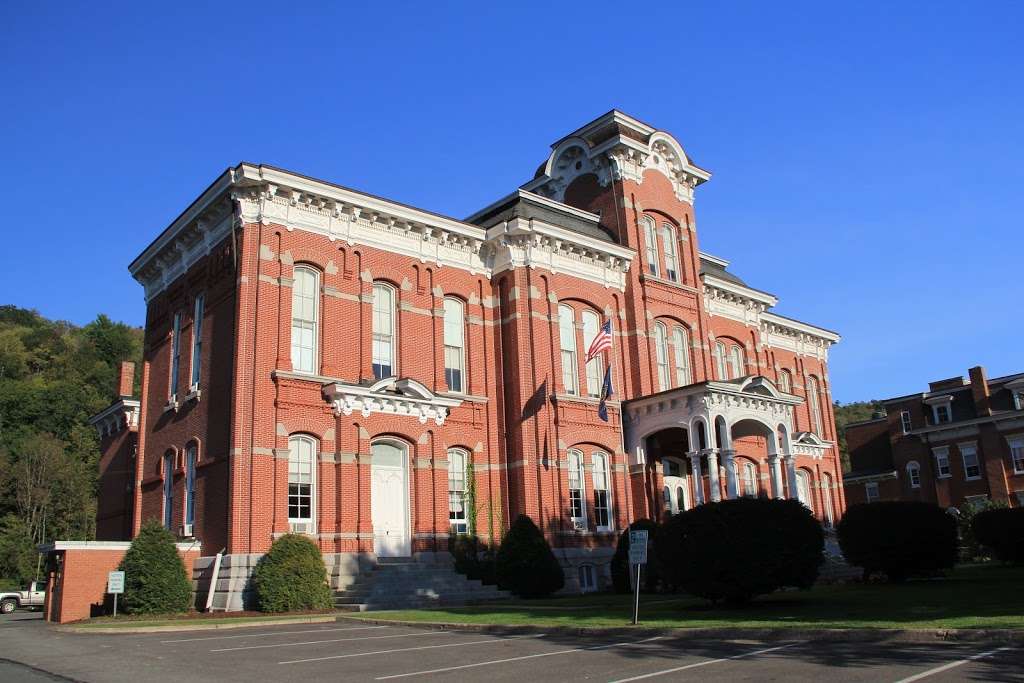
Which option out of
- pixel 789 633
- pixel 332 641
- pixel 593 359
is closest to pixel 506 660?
pixel 789 633

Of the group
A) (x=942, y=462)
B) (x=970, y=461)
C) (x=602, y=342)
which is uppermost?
(x=602, y=342)

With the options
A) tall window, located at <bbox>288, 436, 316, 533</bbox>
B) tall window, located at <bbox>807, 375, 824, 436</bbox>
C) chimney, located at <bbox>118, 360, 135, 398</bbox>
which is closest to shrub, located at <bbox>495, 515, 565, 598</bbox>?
tall window, located at <bbox>288, 436, 316, 533</bbox>

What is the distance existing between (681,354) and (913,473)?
106 ft

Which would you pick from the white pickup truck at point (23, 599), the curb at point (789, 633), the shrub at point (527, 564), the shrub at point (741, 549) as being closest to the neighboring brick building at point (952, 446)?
the shrub at point (527, 564)

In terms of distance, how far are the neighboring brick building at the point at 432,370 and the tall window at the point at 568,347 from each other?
0.28 ft

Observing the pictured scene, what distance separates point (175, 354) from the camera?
28125 mm

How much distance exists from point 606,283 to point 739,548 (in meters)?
16.0

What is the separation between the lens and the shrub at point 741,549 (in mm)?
17250

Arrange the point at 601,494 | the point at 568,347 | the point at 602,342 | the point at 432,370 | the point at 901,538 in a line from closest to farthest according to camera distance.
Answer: the point at 901,538, the point at 432,370, the point at 602,342, the point at 601,494, the point at 568,347

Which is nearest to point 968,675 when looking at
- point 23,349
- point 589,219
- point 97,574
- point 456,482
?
point 456,482

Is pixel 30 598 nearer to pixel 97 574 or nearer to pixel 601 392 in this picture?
pixel 97 574

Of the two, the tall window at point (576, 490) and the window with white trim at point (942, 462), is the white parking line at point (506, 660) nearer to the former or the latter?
the tall window at point (576, 490)

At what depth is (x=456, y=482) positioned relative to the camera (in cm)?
2727

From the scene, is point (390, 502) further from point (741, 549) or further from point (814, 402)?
point (814, 402)
